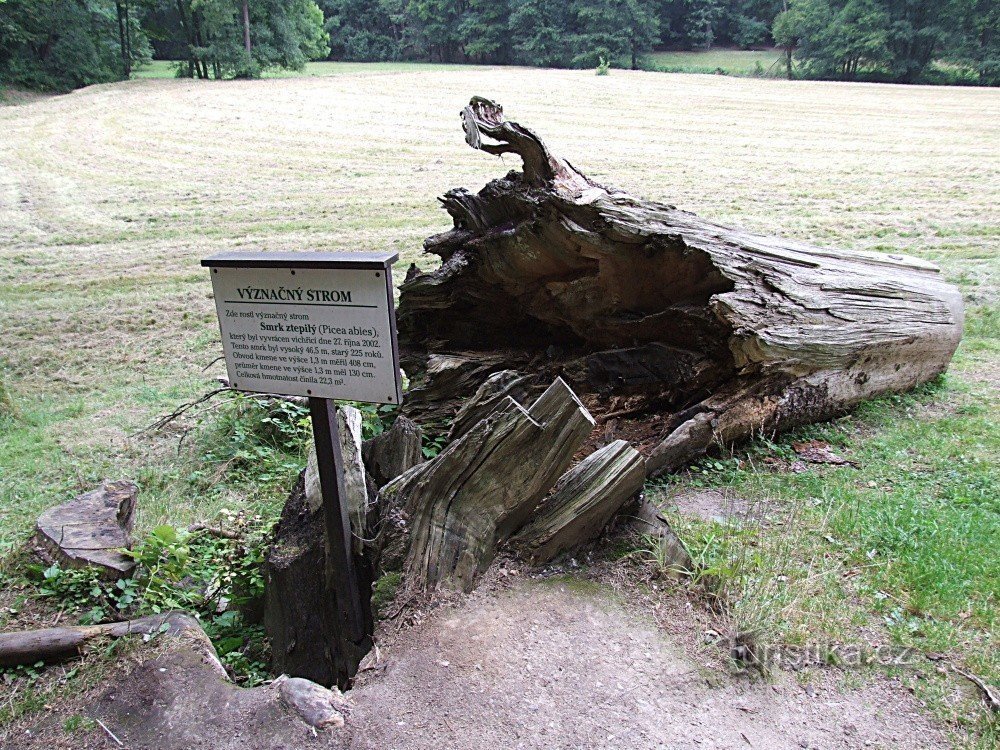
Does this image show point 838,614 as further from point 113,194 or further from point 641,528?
point 113,194

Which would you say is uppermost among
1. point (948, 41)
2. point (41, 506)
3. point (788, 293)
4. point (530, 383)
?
point (948, 41)

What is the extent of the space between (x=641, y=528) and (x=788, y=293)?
2.04 metres

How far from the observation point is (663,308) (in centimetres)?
491

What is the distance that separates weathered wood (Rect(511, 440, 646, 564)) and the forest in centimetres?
2147

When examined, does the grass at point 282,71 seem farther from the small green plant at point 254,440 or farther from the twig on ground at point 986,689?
the twig on ground at point 986,689

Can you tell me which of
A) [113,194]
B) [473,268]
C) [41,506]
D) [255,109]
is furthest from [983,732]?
[255,109]

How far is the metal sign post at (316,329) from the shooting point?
2664mm

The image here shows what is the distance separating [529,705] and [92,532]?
239 cm

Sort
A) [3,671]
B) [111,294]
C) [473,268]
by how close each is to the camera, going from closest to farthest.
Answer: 1. [3,671]
2. [473,268]
3. [111,294]

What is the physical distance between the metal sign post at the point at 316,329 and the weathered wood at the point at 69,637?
819 millimetres

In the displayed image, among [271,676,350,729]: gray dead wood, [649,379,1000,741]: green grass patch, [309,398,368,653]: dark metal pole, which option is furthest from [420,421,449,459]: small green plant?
[271,676,350,729]: gray dead wood

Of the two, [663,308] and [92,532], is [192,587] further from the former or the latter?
[663,308]

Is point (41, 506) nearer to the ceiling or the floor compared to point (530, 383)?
nearer to the floor

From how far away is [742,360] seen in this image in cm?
457
